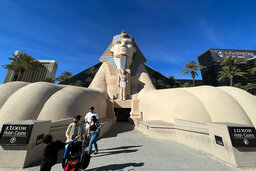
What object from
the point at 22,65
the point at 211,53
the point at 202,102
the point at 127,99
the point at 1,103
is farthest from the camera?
the point at 211,53

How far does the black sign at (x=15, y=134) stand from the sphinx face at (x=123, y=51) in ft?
55.8

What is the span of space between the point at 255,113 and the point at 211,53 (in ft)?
248

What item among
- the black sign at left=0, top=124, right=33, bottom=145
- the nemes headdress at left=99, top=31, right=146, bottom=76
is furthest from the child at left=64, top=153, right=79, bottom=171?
→ the nemes headdress at left=99, top=31, right=146, bottom=76

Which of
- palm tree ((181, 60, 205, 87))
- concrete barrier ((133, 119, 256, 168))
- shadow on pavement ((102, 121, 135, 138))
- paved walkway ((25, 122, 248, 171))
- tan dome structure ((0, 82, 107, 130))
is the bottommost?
shadow on pavement ((102, 121, 135, 138))

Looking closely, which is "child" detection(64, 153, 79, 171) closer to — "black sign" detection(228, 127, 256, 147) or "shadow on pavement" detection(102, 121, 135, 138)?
"black sign" detection(228, 127, 256, 147)

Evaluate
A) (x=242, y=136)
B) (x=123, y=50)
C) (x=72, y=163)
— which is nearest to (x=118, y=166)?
(x=72, y=163)

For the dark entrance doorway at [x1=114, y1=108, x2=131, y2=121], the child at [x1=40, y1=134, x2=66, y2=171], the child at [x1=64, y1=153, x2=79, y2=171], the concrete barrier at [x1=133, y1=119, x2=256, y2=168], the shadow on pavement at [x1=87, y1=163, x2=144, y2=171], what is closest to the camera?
the child at [x1=64, y1=153, x2=79, y2=171]

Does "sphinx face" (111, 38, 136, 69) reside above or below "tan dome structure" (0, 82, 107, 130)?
above

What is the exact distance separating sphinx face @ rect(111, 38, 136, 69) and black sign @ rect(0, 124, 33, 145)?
1702cm

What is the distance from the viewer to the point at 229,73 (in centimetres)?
2072

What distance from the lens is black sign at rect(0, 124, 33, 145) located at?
11.0 feet

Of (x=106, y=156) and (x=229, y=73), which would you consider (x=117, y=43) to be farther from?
(x=229, y=73)

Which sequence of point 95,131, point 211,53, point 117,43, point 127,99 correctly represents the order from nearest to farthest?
point 95,131, point 127,99, point 117,43, point 211,53

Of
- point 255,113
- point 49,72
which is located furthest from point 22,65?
point 49,72
